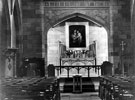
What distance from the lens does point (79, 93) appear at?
12.6m

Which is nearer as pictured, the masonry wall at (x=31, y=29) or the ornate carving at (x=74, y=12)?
the masonry wall at (x=31, y=29)

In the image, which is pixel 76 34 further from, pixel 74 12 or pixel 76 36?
pixel 74 12

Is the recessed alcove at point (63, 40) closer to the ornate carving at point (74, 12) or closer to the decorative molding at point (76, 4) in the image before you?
the ornate carving at point (74, 12)

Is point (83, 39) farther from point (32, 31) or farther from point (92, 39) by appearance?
point (32, 31)

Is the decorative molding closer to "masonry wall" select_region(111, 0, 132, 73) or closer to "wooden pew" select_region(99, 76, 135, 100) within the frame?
"masonry wall" select_region(111, 0, 132, 73)

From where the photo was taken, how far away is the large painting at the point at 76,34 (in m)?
20.7

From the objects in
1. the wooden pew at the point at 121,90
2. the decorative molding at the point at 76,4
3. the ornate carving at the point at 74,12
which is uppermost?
the decorative molding at the point at 76,4

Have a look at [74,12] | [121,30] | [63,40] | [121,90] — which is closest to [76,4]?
[74,12]

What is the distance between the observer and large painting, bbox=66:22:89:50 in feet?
67.8

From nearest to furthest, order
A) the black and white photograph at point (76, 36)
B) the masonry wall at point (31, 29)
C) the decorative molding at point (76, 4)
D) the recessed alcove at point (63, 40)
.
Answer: the masonry wall at point (31, 29)
the decorative molding at point (76, 4)
the black and white photograph at point (76, 36)
the recessed alcove at point (63, 40)

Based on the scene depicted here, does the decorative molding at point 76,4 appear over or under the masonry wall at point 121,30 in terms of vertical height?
over

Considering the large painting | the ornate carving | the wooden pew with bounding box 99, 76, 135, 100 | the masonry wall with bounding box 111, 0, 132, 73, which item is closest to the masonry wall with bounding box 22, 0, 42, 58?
the ornate carving

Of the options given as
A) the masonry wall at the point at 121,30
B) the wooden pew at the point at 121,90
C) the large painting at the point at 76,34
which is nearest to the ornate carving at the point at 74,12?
the masonry wall at the point at 121,30

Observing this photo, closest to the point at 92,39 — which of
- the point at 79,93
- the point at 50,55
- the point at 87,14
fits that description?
the point at 50,55
